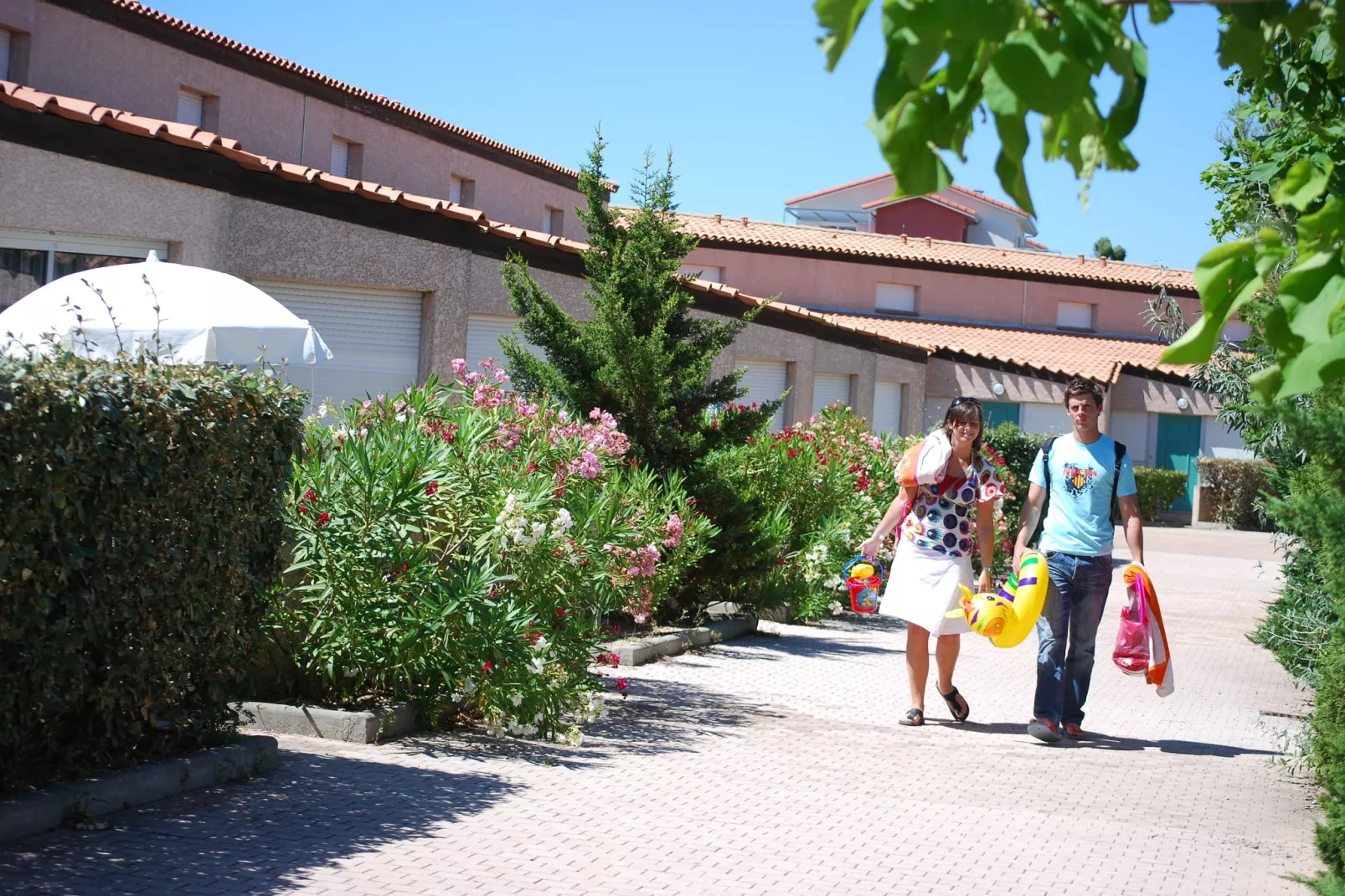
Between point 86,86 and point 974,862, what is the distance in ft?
59.1

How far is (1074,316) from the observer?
44.9 m

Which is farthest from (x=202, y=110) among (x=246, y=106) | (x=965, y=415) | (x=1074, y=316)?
(x=1074, y=316)

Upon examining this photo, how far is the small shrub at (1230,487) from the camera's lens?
123 feet

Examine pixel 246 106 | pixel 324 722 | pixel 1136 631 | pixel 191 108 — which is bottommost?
pixel 324 722

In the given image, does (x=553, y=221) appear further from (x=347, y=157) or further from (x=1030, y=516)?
(x=1030, y=516)

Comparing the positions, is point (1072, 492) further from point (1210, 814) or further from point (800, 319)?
point (800, 319)

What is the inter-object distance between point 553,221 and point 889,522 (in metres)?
24.6

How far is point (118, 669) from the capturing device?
17.9 feet

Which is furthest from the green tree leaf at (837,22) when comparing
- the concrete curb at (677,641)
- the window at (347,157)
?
the window at (347,157)

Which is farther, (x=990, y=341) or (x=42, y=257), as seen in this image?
(x=990, y=341)

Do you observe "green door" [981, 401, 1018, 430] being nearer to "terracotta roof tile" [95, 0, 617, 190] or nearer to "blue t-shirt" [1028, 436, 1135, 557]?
"terracotta roof tile" [95, 0, 617, 190]

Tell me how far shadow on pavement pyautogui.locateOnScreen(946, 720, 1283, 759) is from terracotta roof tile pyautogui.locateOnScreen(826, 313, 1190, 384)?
2838 centimetres

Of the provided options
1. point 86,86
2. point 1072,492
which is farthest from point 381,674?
point 86,86

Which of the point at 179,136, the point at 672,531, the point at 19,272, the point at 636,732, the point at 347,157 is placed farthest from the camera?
the point at 347,157
